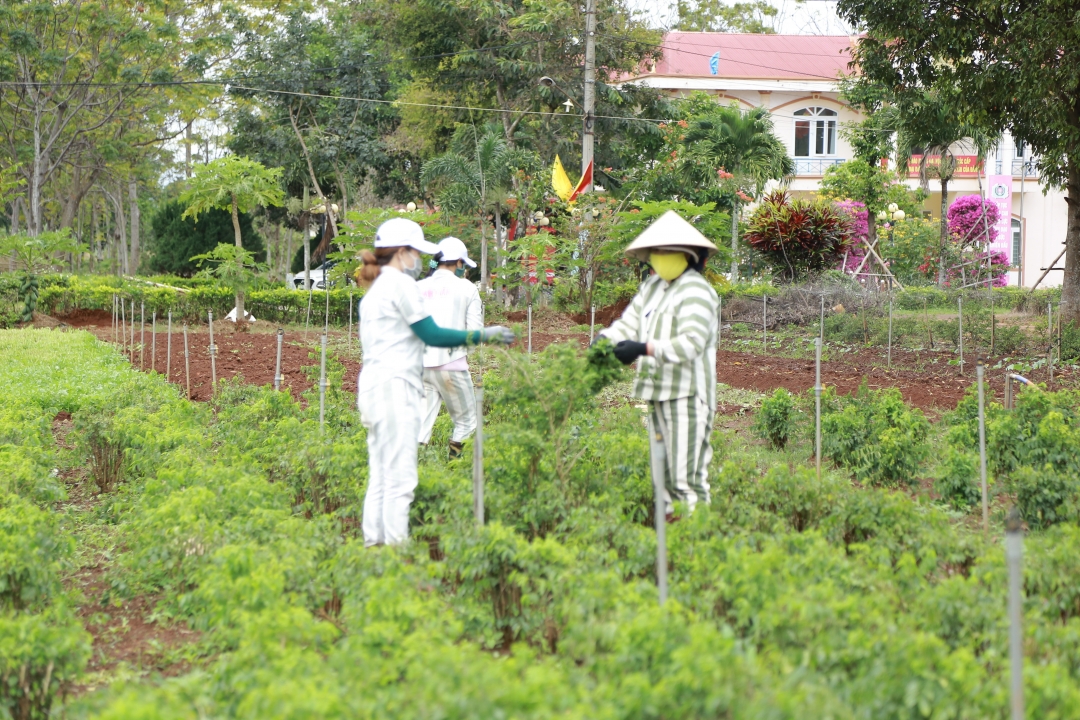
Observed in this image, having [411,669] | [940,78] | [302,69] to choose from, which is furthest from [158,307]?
[411,669]

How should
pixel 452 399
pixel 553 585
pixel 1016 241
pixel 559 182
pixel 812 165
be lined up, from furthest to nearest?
pixel 1016 241 < pixel 812 165 < pixel 559 182 < pixel 452 399 < pixel 553 585

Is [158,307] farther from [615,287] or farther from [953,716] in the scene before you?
[953,716]

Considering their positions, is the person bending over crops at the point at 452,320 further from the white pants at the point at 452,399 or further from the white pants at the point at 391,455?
the white pants at the point at 391,455

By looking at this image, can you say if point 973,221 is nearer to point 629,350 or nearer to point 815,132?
point 815,132

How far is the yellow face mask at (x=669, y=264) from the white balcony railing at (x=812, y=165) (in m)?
36.2

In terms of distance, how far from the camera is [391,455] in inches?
223

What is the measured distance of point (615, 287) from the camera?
71.8 ft

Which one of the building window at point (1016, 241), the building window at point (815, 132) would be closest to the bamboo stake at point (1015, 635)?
the building window at point (815, 132)

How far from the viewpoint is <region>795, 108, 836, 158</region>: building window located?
133 ft

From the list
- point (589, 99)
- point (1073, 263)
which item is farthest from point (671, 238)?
point (589, 99)

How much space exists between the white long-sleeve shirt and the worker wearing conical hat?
2135 millimetres

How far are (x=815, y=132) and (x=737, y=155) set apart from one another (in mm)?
16313

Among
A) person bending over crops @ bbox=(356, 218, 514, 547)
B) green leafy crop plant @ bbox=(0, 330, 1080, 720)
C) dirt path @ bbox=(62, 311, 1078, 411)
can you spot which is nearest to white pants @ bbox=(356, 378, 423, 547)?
person bending over crops @ bbox=(356, 218, 514, 547)

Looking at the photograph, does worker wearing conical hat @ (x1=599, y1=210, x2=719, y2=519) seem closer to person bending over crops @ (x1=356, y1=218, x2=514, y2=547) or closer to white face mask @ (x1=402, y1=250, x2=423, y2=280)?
person bending over crops @ (x1=356, y1=218, x2=514, y2=547)
